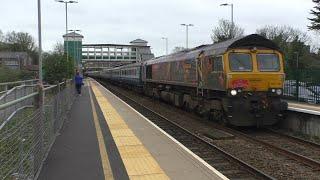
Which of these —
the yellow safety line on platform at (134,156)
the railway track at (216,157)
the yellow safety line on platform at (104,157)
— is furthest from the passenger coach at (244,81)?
the yellow safety line on platform at (104,157)

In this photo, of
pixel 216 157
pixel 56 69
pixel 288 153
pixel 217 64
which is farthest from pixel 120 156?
pixel 56 69

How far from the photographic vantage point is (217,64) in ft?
58.4

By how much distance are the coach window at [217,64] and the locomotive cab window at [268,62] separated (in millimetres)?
1240

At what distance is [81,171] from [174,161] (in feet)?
6.18

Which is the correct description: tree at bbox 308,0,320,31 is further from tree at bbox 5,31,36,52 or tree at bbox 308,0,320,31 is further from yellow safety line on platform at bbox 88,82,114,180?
tree at bbox 5,31,36,52

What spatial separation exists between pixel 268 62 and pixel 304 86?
10.5 meters

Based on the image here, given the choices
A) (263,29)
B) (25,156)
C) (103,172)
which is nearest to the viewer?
(25,156)

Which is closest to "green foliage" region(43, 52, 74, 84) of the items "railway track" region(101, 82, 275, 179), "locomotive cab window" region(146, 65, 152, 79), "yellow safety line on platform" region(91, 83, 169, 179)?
"locomotive cab window" region(146, 65, 152, 79)

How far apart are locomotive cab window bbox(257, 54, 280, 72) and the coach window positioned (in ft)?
4.07

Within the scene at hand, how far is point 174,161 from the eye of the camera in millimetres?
10266

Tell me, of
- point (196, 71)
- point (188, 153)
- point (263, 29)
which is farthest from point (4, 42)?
point (188, 153)

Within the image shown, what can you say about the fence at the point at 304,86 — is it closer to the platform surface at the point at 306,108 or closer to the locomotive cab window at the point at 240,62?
the platform surface at the point at 306,108

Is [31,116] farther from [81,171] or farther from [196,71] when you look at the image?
[196,71]

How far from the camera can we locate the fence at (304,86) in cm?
2573
